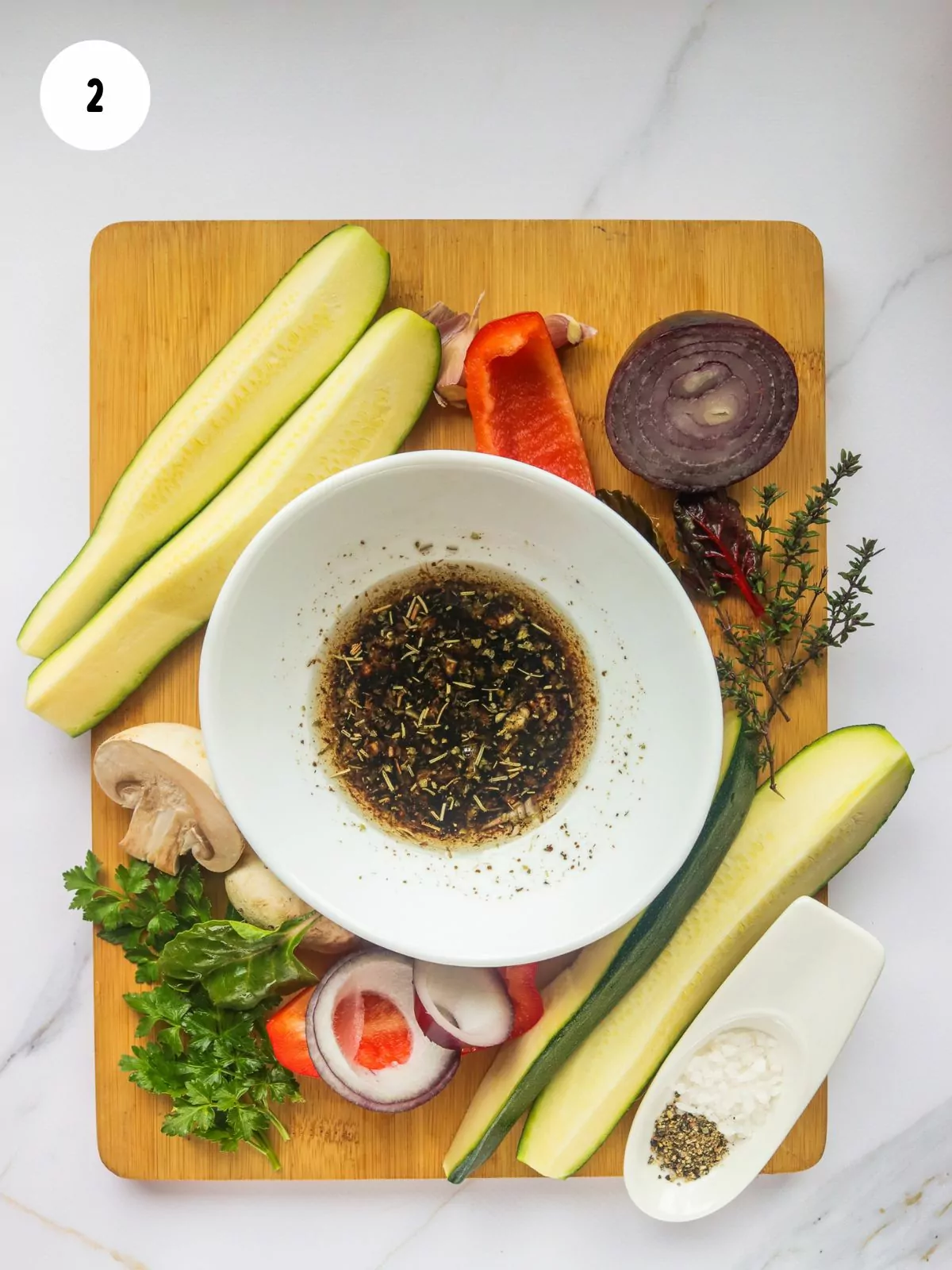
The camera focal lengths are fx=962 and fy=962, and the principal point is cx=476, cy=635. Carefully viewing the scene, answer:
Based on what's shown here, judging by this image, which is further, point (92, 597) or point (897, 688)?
point (897, 688)

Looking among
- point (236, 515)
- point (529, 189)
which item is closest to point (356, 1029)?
point (236, 515)

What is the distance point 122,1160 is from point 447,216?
1.85 metres

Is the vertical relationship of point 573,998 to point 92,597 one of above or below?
below

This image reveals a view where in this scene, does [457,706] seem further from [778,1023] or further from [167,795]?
[778,1023]

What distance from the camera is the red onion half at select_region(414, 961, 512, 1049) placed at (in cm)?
161

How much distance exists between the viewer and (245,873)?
1653 millimetres

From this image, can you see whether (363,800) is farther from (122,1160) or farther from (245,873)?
(122,1160)

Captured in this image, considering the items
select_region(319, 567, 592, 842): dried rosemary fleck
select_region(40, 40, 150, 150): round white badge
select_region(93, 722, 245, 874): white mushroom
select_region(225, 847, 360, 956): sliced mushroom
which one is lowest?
select_region(225, 847, 360, 956): sliced mushroom

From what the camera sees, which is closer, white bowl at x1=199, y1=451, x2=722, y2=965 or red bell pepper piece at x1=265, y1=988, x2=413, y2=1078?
white bowl at x1=199, y1=451, x2=722, y2=965

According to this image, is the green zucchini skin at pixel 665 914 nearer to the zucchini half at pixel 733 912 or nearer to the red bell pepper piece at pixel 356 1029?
the zucchini half at pixel 733 912

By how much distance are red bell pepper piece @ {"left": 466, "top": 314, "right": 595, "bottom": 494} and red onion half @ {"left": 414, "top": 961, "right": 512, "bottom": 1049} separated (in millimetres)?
864

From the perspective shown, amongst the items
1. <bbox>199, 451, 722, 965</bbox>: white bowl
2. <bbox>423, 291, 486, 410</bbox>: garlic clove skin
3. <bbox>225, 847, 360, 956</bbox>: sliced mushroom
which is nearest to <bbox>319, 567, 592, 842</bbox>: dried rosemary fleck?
<bbox>199, 451, 722, 965</bbox>: white bowl

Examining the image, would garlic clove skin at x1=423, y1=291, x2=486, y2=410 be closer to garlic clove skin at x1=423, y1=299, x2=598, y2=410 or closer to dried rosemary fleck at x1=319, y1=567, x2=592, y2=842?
garlic clove skin at x1=423, y1=299, x2=598, y2=410

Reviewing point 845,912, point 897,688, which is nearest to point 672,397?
point 897,688
